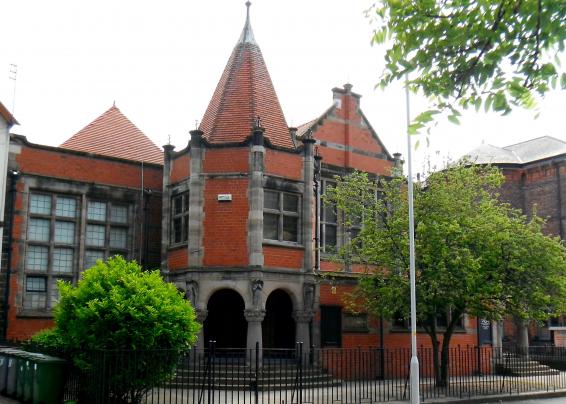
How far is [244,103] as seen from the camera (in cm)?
2231

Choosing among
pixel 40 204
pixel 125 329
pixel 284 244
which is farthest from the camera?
pixel 40 204

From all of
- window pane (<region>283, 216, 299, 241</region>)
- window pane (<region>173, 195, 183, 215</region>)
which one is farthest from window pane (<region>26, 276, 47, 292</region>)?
window pane (<region>283, 216, 299, 241</region>)

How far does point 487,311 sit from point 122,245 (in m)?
12.9

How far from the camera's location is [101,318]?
13.6m

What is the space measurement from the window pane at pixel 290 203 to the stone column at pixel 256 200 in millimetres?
1197

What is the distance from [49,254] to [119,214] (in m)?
2.92

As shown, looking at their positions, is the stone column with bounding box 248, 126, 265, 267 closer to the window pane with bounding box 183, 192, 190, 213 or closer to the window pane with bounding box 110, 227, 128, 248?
the window pane with bounding box 183, 192, 190, 213

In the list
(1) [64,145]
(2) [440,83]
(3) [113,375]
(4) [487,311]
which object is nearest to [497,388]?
(4) [487,311]

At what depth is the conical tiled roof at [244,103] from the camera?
856 inches

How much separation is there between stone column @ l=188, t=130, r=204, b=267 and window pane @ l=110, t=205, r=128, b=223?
14.0 ft

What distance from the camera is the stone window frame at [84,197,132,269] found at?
2303 centimetres

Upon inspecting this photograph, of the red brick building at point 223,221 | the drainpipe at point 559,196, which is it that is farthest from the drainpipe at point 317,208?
the drainpipe at point 559,196

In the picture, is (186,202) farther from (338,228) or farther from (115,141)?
(115,141)

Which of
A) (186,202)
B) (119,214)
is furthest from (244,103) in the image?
(119,214)
